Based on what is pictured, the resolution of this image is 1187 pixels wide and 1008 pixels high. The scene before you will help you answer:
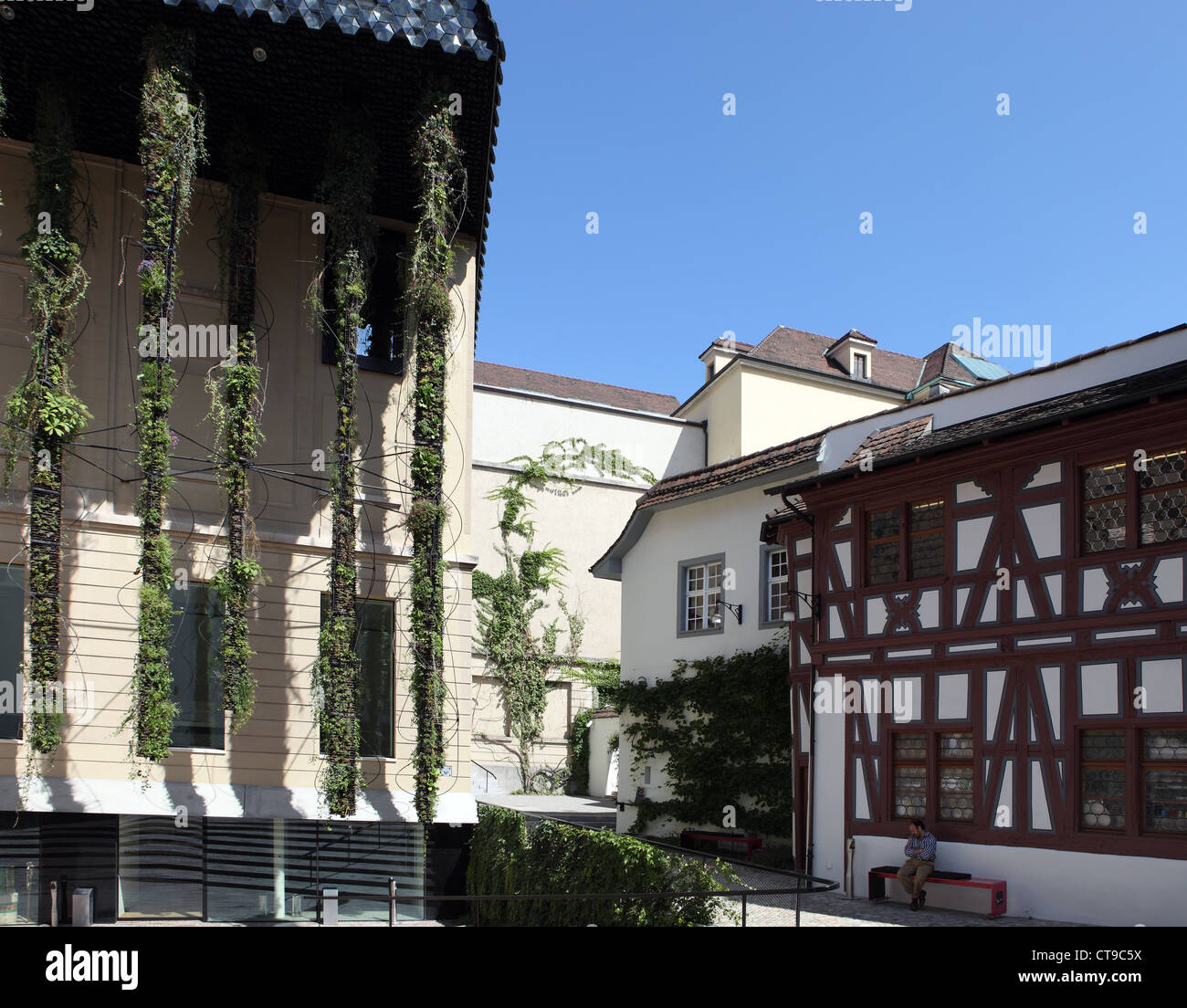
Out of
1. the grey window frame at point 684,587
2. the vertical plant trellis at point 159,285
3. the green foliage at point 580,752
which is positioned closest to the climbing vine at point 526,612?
the green foliage at point 580,752

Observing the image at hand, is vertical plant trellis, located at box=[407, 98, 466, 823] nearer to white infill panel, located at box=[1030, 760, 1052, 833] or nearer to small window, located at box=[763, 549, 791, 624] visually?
small window, located at box=[763, 549, 791, 624]

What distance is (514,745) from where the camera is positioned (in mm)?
37000

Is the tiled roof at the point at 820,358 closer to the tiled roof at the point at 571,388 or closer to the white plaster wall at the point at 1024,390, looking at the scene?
the tiled roof at the point at 571,388

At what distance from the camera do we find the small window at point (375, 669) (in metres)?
19.1

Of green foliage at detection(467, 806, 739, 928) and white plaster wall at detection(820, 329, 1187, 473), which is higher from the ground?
white plaster wall at detection(820, 329, 1187, 473)

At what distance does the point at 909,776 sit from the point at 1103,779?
3.18m

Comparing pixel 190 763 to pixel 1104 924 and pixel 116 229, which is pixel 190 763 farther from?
pixel 1104 924

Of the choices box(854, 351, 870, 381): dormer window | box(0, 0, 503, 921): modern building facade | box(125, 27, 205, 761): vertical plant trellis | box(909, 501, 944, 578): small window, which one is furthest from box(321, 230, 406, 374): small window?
box(854, 351, 870, 381): dormer window

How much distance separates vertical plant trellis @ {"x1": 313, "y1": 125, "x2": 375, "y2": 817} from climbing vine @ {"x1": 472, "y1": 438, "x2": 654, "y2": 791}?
19.0 meters

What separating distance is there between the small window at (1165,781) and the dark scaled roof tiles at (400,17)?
1283cm

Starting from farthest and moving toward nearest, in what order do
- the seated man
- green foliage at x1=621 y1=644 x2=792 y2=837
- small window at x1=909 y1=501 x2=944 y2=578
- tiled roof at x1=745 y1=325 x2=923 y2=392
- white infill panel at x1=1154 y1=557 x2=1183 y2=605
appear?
tiled roof at x1=745 y1=325 x2=923 y2=392, green foliage at x1=621 y1=644 x2=792 y2=837, small window at x1=909 y1=501 x2=944 y2=578, the seated man, white infill panel at x1=1154 y1=557 x2=1183 y2=605

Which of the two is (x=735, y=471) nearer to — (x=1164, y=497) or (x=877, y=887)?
(x=877, y=887)

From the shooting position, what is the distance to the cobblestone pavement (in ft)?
49.1
